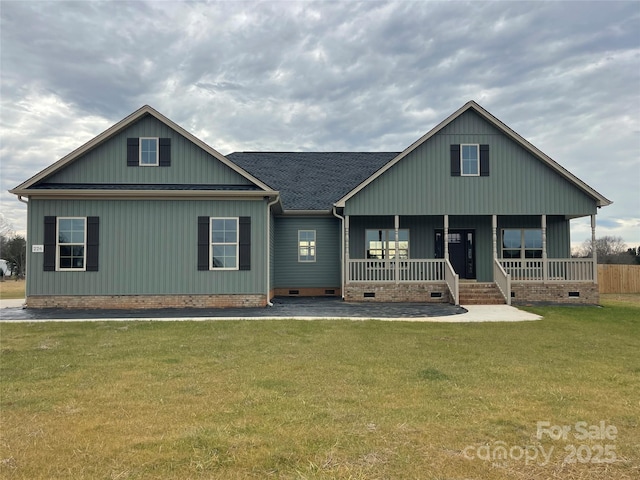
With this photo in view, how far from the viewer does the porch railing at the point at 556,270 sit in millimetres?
17297

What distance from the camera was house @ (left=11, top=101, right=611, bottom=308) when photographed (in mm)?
15062

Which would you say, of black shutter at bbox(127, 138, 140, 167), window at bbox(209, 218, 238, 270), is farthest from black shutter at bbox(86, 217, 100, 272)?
window at bbox(209, 218, 238, 270)

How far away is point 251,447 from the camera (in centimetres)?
396

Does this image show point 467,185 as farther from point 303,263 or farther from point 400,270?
point 303,263

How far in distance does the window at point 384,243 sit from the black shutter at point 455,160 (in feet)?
10.3

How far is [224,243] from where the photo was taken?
15273 millimetres

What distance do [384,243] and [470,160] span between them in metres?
4.67

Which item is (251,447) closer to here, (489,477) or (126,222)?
(489,477)

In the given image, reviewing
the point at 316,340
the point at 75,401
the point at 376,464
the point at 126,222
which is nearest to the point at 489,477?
the point at 376,464

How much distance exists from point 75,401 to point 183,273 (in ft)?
32.7

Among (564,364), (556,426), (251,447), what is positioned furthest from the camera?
(564,364)

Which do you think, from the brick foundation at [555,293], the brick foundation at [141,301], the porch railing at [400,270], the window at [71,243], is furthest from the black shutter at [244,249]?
the brick foundation at [555,293]

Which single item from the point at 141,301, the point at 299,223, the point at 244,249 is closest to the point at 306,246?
the point at 299,223

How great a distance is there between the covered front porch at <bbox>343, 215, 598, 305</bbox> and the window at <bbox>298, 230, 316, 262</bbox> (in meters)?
1.54
